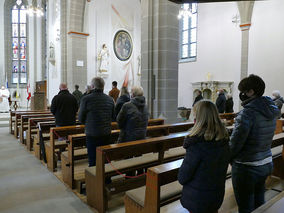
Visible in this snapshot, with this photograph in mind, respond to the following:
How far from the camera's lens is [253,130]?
2010 millimetres

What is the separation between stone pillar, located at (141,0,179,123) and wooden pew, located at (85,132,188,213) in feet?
11.6

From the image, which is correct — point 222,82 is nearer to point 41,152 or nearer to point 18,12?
point 41,152

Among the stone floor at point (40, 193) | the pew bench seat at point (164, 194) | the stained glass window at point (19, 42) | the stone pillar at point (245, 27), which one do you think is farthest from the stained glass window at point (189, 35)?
the pew bench seat at point (164, 194)

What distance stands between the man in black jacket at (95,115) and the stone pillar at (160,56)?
3.58 metres

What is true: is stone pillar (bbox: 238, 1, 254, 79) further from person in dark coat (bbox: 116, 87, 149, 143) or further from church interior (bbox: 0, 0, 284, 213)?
person in dark coat (bbox: 116, 87, 149, 143)

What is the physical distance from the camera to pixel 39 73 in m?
17.6

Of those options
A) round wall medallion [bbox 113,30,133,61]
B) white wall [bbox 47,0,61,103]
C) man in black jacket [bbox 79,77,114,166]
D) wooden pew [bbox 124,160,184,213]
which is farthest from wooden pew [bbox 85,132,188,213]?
round wall medallion [bbox 113,30,133,61]

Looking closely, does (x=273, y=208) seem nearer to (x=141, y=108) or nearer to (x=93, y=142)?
(x=141, y=108)

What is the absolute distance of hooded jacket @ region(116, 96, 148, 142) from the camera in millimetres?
3314

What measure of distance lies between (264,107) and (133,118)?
175cm

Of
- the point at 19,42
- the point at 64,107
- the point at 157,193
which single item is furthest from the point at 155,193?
the point at 19,42

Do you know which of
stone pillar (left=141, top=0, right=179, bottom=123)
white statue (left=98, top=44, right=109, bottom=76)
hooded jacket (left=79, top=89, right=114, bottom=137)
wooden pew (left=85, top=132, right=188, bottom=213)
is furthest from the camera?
white statue (left=98, top=44, right=109, bottom=76)

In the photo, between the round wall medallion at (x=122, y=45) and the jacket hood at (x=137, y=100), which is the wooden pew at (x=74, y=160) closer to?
the jacket hood at (x=137, y=100)

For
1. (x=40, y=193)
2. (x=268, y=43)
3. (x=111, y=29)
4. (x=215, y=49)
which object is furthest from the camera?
(x=215, y=49)
